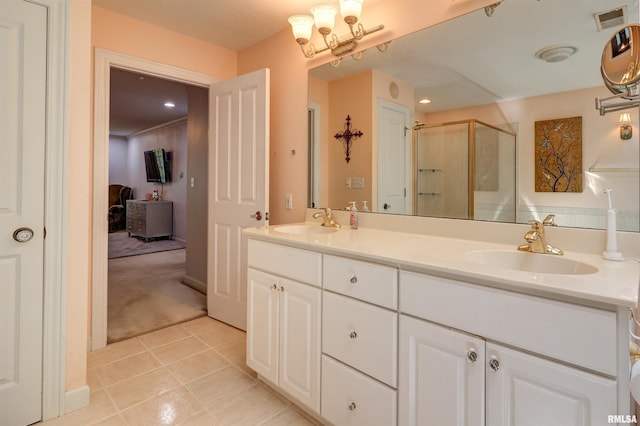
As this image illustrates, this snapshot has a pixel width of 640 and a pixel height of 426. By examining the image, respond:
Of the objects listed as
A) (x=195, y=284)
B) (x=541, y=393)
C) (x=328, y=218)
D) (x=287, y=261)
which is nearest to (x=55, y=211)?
(x=287, y=261)

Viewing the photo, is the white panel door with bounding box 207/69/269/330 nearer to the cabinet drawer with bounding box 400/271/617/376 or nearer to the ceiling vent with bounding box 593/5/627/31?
the cabinet drawer with bounding box 400/271/617/376

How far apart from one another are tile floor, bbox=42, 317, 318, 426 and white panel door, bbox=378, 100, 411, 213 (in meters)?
1.25

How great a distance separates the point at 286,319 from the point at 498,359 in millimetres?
1001

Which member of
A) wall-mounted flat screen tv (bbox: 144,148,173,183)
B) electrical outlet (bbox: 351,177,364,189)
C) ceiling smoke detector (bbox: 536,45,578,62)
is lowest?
electrical outlet (bbox: 351,177,364,189)

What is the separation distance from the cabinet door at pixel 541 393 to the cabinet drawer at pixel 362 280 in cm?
37

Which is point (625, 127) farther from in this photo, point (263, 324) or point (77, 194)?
point (77, 194)

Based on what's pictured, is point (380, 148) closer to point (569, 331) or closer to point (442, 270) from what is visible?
point (442, 270)

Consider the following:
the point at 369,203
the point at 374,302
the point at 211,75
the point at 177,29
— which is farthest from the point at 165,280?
the point at 374,302

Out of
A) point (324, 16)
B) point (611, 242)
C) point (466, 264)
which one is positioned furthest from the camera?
point (324, 16)

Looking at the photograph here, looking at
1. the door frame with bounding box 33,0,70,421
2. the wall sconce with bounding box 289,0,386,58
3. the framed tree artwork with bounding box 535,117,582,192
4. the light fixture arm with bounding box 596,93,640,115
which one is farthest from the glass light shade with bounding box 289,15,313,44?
the light fixture arm with bounding box 596,93,640,115

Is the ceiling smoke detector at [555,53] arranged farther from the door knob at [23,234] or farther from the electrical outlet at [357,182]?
the door knob at [23,234]

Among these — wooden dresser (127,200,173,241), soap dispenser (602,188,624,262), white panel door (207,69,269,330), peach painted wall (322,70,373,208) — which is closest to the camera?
soap dispenser (602,188,624,262)

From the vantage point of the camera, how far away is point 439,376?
1139 millimetres

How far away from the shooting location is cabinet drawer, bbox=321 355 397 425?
129 cm
